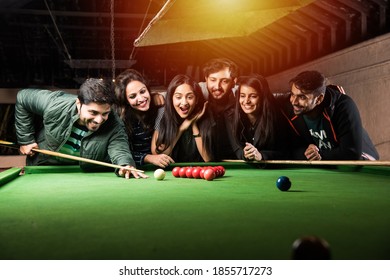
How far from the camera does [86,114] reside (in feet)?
12.6

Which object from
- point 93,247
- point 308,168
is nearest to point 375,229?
point 93,247

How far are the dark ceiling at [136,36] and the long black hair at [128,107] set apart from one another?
2.85 feet

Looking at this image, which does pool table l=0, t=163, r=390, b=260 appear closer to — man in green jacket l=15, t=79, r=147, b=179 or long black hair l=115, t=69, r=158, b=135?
man in green jacket l=15, t=79, r=147, b=179

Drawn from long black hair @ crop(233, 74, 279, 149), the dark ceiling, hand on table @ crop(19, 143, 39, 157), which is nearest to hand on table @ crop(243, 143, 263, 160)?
long black hair @ crop(233, 74, 279, 149)

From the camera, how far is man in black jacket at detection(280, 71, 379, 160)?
424cm

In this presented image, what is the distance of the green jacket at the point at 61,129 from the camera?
13.3 feet

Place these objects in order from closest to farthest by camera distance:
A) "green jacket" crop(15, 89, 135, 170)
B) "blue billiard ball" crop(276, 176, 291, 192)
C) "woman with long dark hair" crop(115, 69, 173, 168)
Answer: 1. "blue billiard ball" crop(276, 176, 291, 192)
2. "green jacket" crop(15, 89, 135, 170)
3. "woman with long dark hair" crop(115, 69, 173, 168)

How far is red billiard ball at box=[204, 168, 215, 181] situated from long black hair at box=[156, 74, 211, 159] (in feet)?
4.83

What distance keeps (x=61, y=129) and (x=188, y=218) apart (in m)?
2.65

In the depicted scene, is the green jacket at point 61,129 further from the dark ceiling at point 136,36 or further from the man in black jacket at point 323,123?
the man in black jacket at point 323,123

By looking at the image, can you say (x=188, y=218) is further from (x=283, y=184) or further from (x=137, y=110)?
(x=137, y=110)

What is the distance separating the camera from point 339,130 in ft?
14.1

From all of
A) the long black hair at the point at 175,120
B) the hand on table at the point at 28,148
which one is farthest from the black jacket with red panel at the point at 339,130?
the hand on table at the point at 28,148

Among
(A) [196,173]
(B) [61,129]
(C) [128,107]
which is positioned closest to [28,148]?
(B) [61,129]
